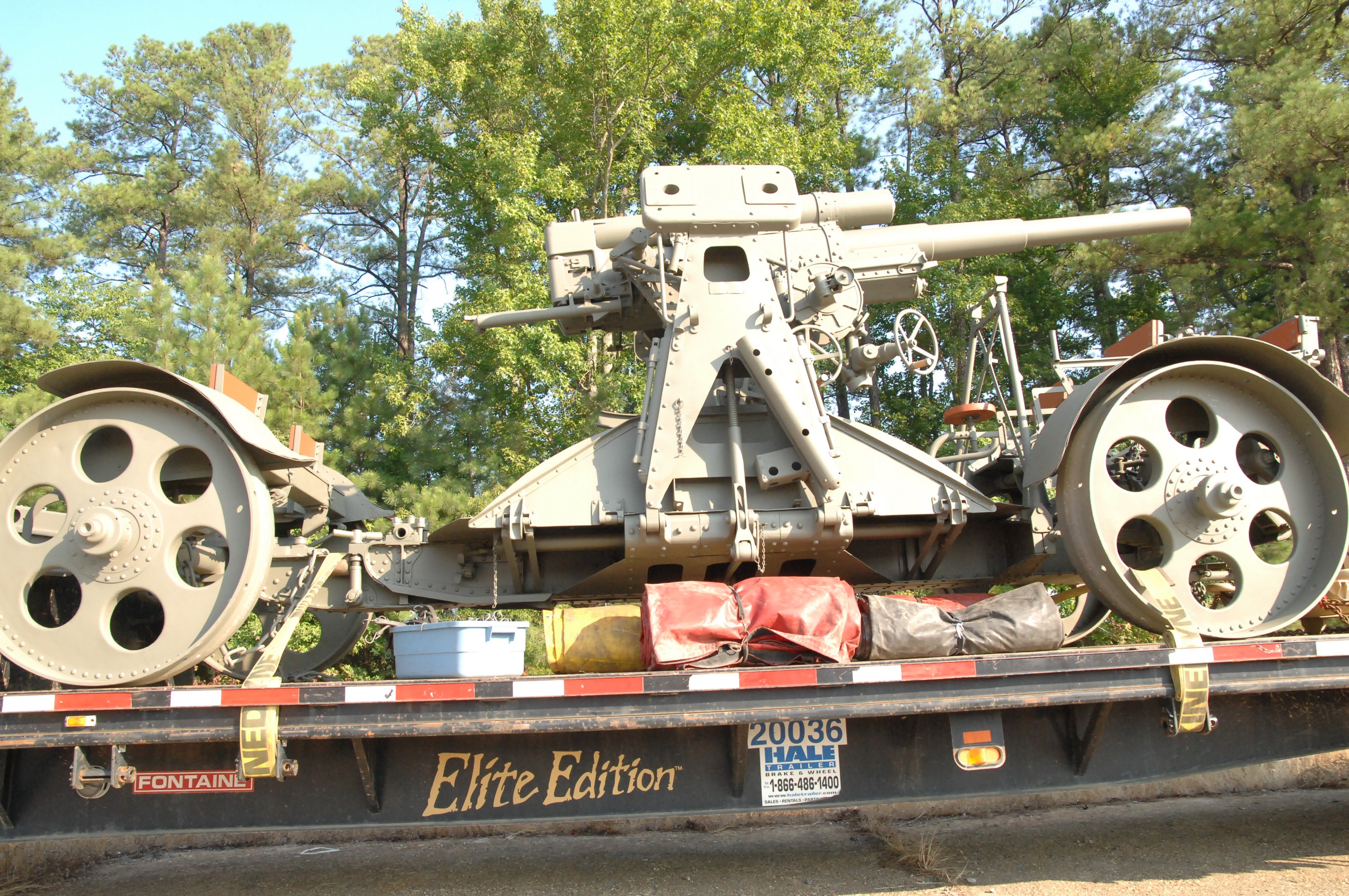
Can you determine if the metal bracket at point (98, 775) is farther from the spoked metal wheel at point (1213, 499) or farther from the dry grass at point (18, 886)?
the spoked metal wheel at point (1213, 499)

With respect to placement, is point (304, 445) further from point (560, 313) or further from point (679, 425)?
point (679, 425)

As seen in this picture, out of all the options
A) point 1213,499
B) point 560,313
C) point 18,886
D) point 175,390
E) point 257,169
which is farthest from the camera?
point 257,169

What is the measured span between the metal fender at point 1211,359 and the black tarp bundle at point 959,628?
875 millimetres

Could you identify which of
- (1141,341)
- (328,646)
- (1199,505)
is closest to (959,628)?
(1199,505)

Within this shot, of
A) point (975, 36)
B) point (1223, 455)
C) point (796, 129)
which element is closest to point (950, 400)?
point (796, 129)

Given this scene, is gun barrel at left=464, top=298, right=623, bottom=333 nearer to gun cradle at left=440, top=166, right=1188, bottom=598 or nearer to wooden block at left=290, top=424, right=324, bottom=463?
gun cradle at left=440, top=166, right=1188, bottom=598

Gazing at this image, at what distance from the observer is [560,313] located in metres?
6.39

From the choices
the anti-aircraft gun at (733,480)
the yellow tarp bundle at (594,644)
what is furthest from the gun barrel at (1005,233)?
the yellow tarp bundle at (594,644)

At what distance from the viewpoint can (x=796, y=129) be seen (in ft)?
66.0

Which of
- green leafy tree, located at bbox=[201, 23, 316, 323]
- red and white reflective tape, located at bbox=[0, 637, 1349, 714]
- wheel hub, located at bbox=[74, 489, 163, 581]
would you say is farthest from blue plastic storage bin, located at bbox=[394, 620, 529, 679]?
green leafy tree, located at bbox=[201, 23, 316, 323]

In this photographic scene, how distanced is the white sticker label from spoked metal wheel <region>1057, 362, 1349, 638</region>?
1696mm

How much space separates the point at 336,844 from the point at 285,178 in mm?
23025

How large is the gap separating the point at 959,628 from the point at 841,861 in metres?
1.83

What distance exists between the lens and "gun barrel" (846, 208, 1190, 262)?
661cm
